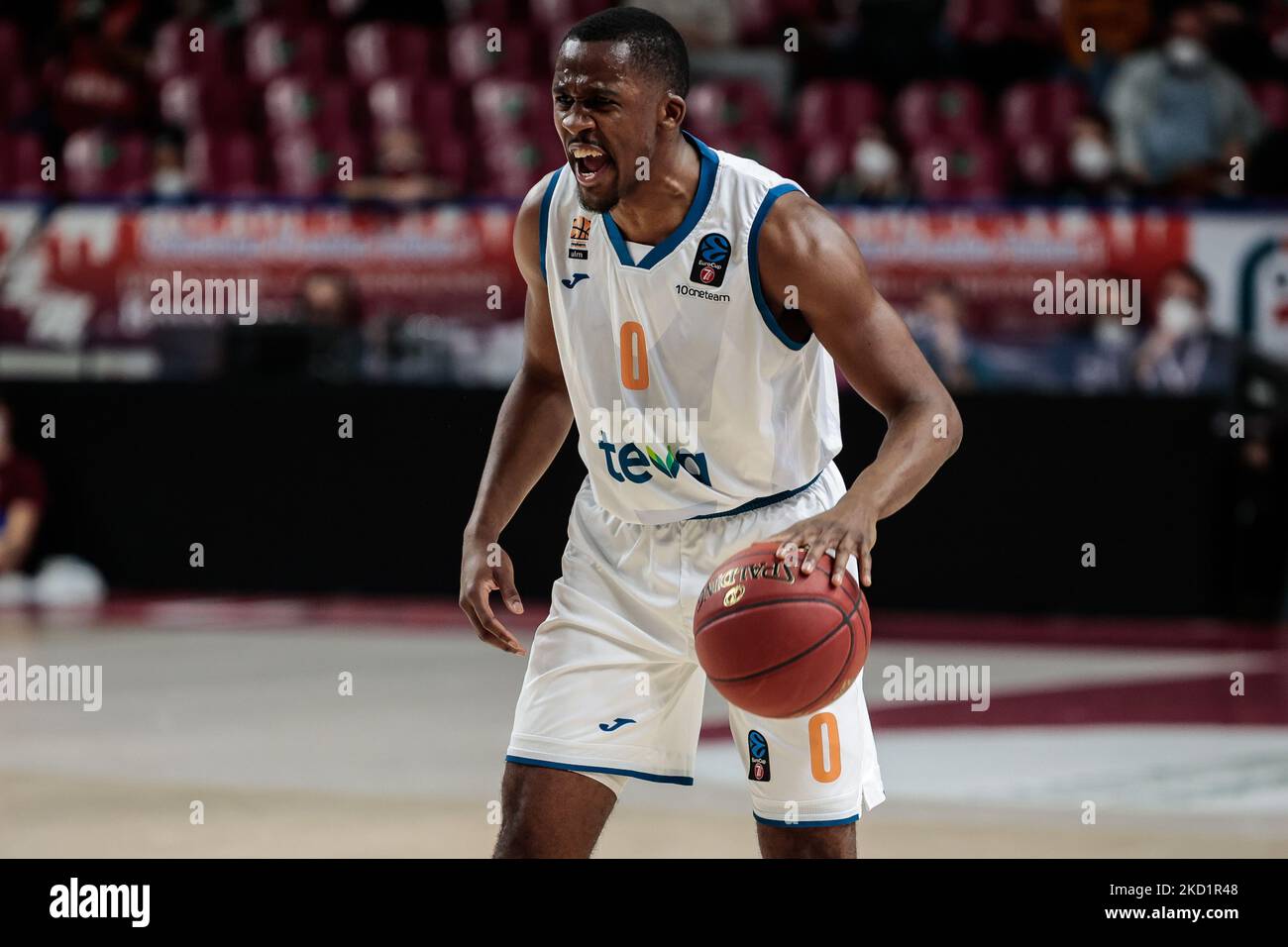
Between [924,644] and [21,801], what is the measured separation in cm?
474

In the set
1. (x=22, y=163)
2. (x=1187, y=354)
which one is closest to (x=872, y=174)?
(x=1187, y=354)

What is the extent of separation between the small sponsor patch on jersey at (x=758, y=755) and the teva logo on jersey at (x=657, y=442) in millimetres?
517

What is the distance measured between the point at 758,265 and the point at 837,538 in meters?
0.66

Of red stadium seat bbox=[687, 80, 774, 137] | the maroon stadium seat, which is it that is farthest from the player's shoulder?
the maroon stadium seat

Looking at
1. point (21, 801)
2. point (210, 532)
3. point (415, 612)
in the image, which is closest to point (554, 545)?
point (415, 612)

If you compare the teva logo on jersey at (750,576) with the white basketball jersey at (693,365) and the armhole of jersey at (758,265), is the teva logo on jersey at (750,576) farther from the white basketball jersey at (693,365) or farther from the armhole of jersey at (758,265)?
the armhole of jersey at (758,265)

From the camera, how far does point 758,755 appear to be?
3.84 meters

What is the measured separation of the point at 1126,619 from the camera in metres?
9.88

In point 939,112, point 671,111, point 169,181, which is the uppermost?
point 939,112

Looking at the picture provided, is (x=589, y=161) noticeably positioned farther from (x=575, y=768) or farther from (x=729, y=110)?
(x=729, y=110)

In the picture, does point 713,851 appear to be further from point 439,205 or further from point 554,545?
point 439,205

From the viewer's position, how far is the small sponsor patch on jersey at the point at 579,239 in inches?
156

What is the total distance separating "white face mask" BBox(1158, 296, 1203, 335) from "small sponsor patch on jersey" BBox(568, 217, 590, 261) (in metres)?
6.72

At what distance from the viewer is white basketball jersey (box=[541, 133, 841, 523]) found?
3.84 m
